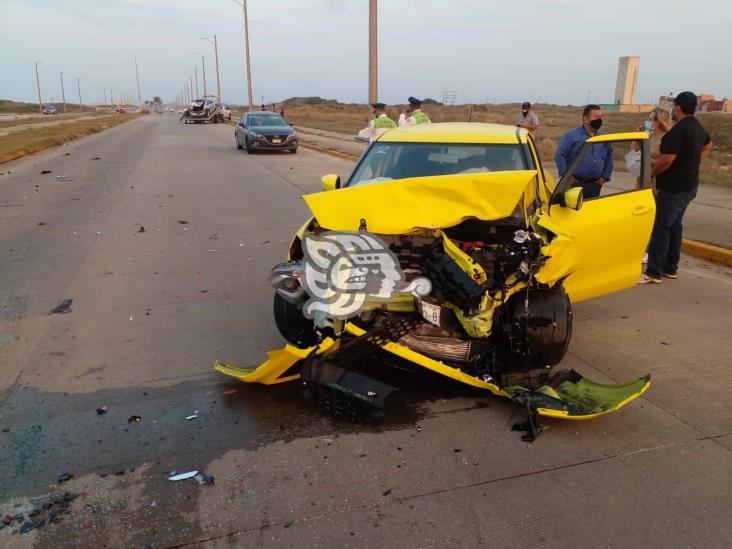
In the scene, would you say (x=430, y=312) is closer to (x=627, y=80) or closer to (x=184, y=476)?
(x=184, y=476)

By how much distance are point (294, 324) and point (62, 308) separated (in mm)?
2593

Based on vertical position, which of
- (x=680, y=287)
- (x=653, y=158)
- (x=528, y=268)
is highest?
(x=653, y=158)

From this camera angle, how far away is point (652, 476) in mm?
3070

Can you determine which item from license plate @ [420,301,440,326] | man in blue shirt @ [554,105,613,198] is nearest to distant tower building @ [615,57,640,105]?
man in blue shirt @ [554,105,613,198]

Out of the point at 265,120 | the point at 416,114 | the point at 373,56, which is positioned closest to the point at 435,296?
the point at 416,114

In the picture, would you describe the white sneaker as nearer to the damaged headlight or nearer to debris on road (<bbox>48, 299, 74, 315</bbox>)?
the damaged headlight

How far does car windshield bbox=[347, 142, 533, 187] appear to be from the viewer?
195 inches

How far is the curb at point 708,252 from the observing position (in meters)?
7.28

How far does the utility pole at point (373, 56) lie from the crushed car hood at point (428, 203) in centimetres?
1362

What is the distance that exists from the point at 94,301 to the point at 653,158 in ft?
20.8

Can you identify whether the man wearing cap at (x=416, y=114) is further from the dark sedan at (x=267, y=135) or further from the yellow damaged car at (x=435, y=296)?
the dark sedan at (x=267, y=135)

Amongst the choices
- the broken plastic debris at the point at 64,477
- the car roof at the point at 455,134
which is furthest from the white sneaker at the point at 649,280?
the broken plastic debris at the point at 64,477

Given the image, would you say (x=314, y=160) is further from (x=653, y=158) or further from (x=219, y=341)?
(x=219, y=341)

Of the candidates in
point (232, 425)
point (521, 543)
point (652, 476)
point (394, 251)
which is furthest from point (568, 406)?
point (232, 425)
